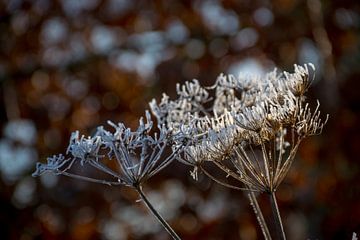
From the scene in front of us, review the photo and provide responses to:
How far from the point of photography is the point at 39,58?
60.1 feet

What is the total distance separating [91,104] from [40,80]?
139 centimetres

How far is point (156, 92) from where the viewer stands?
1588 centimetres

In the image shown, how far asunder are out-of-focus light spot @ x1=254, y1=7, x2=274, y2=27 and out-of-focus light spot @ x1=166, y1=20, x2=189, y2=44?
5.63 feet

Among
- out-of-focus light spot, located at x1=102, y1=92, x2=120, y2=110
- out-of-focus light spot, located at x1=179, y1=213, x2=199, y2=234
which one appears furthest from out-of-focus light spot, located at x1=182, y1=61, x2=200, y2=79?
out-of-focus light spot, located at x1=179, y1=213, x2=199, y2=234

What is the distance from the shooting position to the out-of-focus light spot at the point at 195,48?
17.0 m

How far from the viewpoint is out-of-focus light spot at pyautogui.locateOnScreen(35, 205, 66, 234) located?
14.1 meters

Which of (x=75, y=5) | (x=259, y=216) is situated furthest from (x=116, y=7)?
(x=259, y=216)

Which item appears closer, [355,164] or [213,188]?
[355,164]

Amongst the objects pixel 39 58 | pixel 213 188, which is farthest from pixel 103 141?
pixel 39 58

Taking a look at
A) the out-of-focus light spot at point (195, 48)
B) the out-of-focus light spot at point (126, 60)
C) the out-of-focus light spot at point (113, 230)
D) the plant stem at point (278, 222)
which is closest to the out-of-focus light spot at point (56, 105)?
the out-of-focus light spot at point (126, 60)

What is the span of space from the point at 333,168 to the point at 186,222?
3.49 m

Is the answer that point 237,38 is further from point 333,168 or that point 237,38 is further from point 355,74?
point 333,168

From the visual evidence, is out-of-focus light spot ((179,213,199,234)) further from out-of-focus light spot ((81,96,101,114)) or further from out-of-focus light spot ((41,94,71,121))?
out-of-focus light spot ((41,94,71,121))

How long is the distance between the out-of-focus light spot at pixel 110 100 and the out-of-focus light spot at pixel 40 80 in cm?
149
